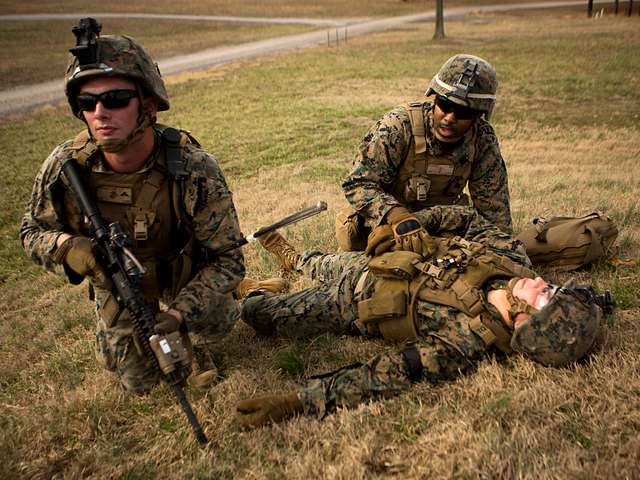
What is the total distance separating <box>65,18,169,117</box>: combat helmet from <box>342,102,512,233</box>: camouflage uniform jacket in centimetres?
194

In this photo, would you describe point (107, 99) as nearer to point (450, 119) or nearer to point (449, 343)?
point (449, 343)

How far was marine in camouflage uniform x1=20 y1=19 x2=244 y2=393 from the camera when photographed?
11.8 feet

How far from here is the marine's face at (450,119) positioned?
4.68 m

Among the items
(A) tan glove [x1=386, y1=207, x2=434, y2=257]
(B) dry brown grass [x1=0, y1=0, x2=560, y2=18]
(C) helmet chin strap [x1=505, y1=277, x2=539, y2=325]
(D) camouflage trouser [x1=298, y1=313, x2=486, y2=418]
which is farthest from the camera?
(B) dry brown grass [x1=0, y1=0, x2=560, y2=18]

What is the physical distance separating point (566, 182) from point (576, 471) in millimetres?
6026

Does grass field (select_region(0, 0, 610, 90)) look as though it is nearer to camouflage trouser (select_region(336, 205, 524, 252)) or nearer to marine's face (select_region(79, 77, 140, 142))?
marine's face (select_region(79, 77, 140, 142))

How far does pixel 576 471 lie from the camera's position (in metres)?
2.63

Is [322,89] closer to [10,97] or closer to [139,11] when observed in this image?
[10,97]

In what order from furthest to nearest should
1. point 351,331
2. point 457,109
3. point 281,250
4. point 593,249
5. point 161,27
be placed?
point 161,27 → point 281,250 → point 593,249 → point 457,109 → point 351,331

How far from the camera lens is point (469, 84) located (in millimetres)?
4559

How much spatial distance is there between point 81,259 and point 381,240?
2032 mm

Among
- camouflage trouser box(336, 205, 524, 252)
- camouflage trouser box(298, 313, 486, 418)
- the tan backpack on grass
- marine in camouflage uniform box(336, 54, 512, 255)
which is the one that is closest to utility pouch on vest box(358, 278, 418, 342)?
camouflage trouser box(298, 313, 486, 418)

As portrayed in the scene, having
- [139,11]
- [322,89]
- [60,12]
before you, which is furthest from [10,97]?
[139,11]

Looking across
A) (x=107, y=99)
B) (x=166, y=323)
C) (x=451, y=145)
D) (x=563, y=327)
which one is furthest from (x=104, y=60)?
(x=563, y=327)
